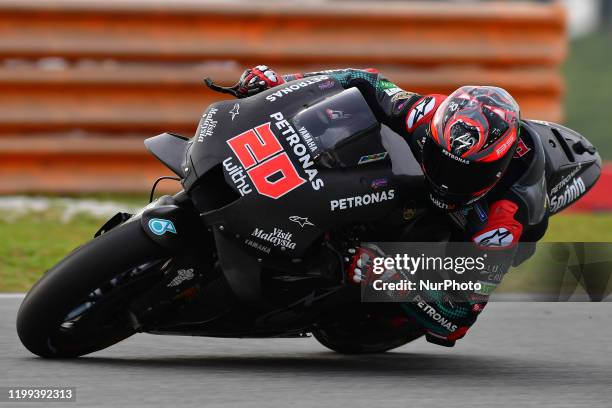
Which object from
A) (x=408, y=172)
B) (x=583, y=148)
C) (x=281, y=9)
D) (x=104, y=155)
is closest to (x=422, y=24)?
(x=281, y=9)

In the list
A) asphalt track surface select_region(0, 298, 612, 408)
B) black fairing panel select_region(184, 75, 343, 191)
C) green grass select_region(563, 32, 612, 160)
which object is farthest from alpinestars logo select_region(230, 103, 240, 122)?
green grass select_region(563, 32, 612, 160)

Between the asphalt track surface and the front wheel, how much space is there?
Result: 0.10 metres

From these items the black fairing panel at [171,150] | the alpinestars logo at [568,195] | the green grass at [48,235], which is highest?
the black fairing panel at [171,150]

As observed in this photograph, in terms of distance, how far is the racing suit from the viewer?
4.73 meters

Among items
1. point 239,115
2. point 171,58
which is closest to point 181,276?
point 239,115

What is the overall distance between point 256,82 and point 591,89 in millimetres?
16565

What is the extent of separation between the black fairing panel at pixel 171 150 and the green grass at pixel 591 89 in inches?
441

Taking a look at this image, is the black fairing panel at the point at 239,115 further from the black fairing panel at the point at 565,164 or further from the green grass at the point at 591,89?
the green grass at the point at 591,89

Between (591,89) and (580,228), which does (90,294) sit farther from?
(591,89)

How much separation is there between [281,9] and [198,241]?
454 centimetres

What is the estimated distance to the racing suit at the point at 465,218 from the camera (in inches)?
186

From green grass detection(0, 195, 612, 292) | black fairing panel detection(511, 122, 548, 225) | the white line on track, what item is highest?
black fairing panel detection(511, 122, 548, 225)

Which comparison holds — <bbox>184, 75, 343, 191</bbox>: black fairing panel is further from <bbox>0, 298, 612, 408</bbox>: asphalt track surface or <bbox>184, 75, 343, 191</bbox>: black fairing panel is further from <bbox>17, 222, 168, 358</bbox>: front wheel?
<bbox>0, 298, 612, 408</bbox>: asphalt track surface

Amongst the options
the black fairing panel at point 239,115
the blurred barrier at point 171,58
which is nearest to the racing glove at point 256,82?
the black fairing panel at point 239,115
